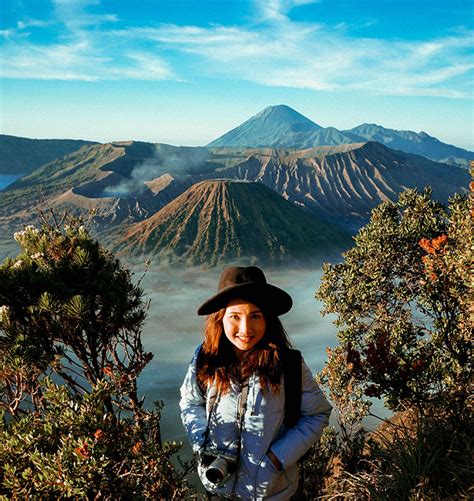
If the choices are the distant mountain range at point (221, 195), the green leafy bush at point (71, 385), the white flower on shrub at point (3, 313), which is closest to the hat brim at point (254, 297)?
the green leafy bush at point (71, 385)

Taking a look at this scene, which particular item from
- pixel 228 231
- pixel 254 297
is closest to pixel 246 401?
pixel 254 297

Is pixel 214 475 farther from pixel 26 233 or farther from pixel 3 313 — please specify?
pixel 26 233

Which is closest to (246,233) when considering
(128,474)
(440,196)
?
(440,196)

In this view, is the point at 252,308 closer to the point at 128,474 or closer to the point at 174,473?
the point at 128,474

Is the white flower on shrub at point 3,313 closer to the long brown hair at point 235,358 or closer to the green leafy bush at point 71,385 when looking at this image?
the green leafy bush at point 71,385

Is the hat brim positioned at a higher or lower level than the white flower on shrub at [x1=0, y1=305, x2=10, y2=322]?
higher

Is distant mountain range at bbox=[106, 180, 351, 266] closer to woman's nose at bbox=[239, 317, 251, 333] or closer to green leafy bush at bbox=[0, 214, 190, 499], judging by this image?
green leafy bush at bbox=[0, 214, 190, 499]

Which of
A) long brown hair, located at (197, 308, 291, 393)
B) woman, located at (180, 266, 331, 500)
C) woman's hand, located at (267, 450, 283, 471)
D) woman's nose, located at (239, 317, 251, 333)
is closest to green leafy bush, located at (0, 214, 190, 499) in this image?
woman, located at (180, 266, 331, 500)
